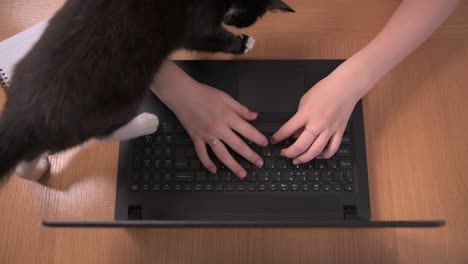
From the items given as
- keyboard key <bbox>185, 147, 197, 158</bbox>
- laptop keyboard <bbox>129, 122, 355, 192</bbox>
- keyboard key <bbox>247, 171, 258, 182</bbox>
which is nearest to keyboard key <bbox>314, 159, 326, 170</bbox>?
laptop keyboard <bbox>129, 122, 355, 192</bbox>

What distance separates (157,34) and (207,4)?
0.13 m

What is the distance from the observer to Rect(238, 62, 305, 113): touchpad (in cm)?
61

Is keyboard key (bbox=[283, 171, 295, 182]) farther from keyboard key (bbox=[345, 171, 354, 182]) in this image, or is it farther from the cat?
the cat

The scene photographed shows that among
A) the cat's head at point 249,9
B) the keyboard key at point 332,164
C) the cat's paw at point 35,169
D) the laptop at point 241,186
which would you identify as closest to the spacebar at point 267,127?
the laptop at point 241,186

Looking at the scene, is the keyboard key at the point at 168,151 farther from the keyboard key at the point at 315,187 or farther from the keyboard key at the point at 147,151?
the keyboard key at the point at 315,187

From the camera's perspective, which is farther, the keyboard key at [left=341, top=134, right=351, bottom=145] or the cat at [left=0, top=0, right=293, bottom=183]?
the keyboard key at [left=341, top=134, right=351, bottom=145]

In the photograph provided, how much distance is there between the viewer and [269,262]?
1.81ft

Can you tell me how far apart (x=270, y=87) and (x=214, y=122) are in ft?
0.41

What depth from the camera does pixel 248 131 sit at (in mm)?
563

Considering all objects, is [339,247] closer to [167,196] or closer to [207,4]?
[167,196]

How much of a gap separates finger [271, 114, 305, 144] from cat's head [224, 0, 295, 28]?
0.71 feet

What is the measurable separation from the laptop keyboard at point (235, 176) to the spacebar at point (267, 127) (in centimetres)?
3

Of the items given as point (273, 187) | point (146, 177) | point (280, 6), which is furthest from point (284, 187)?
point (280, 6)

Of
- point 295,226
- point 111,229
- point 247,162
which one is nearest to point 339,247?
point 295,226
